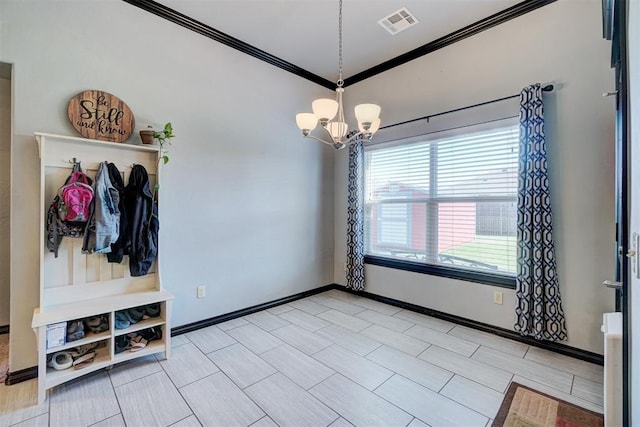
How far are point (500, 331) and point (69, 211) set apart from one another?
368 centimetres

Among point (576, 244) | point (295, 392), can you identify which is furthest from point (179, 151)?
point (576, 244)

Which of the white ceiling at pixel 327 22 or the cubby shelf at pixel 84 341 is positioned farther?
the white ceiling at pixel 327 22

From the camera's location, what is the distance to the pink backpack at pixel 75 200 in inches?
77.4

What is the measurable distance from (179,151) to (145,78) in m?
0.66

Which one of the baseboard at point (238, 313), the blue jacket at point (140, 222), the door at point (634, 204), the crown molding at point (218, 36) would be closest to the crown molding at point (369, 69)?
the crown molding at point (218, 36)

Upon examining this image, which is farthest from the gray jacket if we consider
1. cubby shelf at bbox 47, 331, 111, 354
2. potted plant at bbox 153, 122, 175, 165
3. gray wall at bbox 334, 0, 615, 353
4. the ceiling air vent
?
gray wall at bbox 334, 0, 615, 353

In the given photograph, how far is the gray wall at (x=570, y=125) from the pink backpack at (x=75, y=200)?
3.37 metres

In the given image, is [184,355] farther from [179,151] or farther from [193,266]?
[179,151]

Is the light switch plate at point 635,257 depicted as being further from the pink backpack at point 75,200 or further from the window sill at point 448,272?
the pink backpack at point 75,200

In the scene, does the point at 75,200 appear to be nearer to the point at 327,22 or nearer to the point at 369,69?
the point at 327,22

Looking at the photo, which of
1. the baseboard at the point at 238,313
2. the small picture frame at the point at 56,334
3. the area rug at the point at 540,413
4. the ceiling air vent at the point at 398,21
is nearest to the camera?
the area rug at the point at 540,413

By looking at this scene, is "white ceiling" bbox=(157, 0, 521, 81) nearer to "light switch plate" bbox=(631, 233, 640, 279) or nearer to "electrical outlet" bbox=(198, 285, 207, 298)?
"light switch plate" bbox=(631, 233, 640, 279)

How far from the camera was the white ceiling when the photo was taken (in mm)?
2568

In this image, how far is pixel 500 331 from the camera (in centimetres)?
274
